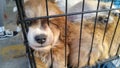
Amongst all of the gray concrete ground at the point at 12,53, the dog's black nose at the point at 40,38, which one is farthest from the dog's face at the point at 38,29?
the gray concrete ground at the point at 12,53

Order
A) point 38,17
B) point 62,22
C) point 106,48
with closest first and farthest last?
point 38,17 → point 62,22 → point 106,48

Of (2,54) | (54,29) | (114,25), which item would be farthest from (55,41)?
(2,54)

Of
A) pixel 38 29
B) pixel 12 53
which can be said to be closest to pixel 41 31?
pixel 38 29

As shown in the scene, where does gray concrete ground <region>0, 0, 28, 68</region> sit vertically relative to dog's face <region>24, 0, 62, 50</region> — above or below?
below

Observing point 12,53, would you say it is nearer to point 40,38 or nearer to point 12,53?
point 12,53

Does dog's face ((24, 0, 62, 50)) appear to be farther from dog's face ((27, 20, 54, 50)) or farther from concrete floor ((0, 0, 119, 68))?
concrete floor ((0, 0, 119, 68))

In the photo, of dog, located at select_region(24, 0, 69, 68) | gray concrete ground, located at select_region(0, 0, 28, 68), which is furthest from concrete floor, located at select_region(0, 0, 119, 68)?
dog, located at select_region(24, 0, 69, 68)

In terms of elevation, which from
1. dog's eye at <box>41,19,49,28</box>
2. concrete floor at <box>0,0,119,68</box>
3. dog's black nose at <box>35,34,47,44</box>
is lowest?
concrete floor at <box>0,0,119,68</box>

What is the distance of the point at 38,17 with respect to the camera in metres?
0.56

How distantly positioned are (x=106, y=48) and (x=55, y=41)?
0.75 ft

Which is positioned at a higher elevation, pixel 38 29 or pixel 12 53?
pixel 38 29

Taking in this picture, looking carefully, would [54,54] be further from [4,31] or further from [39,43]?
[4,31]

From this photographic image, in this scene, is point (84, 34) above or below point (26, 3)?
below

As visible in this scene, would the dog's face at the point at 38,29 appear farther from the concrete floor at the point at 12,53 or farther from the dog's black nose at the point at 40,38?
the concrete floor at the point at 12,53
